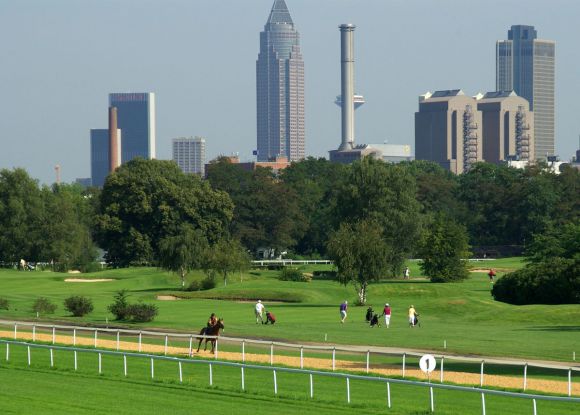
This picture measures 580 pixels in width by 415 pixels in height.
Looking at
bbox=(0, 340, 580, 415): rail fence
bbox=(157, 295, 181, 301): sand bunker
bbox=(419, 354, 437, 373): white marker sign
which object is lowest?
bbox=(157, 295, 181, 301): sand bunker

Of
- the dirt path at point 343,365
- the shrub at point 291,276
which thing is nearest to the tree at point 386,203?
the shrub at point 291,276

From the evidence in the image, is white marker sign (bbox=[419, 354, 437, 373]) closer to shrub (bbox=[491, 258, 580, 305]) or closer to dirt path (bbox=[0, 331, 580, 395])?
dirt path (bbox=[0, 331, 580, 395])

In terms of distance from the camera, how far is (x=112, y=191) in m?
142

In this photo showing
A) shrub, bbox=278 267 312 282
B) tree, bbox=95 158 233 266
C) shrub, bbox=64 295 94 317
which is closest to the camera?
shrub, bbox=64 295 94 317

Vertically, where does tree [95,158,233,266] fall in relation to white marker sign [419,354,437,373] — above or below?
above

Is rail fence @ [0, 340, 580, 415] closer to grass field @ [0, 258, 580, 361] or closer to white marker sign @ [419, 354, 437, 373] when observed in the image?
white marker sign @ [419, 354, 437, 373]

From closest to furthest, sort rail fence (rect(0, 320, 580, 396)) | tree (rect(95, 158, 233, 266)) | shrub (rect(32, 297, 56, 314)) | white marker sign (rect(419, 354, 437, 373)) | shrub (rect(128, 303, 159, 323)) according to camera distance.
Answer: white marker sign (rect(419, 354, 437, 373)) → rail fence (rect(0, 320, 580, 396)) → shrub (rect(128, 303, 159, 323)) → shrub (rect(32, 297, 56, 314)) → tree (rect(95, 158, 233, 266))

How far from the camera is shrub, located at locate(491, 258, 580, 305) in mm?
84750

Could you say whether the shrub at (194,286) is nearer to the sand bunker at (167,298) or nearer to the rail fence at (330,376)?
the sand bunker at (167,298)

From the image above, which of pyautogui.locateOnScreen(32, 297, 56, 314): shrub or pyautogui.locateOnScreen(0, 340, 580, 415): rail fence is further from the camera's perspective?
pyautogui.locateOnScreen(32, 297, 56, 314): shrub

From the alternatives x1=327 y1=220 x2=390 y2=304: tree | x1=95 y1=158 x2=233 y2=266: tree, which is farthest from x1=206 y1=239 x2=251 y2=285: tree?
x1=95 y1=158 x2=233 y2=266: tree

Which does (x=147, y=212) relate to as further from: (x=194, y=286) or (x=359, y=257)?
(x=359, y=257)

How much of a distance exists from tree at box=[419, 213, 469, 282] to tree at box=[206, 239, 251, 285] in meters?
14.8

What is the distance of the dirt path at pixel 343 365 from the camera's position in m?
41.1
